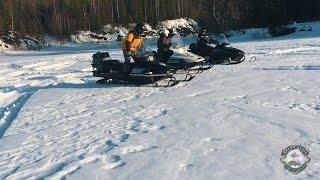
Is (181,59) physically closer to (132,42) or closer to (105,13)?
(132,42)

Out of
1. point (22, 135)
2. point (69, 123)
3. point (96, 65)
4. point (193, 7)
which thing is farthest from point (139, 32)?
point (193, 7)

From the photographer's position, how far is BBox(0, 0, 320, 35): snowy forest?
48.2 meters

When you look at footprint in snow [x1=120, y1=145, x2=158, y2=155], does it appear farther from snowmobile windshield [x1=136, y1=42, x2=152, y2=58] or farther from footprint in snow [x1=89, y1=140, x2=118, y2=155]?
snowmobile windshield [x1=136, y1=42, x2=152, y2=58]

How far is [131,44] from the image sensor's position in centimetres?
1227

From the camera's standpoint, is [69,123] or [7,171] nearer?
[7,171]

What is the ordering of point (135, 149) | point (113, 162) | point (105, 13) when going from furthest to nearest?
1. point (105, 13)
2. point (135, 149)
3. point (113, 162)

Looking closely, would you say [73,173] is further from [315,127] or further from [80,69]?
[80,69]

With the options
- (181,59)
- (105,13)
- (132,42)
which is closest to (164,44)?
(181,59)

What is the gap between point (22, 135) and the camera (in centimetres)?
766

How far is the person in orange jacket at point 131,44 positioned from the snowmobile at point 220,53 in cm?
360

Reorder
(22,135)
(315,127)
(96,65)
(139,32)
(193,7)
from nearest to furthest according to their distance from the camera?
(315,127) → (22,135) → (139,32) → (96,65) → (193,7)

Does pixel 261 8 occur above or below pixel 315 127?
above

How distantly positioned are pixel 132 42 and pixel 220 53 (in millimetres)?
4065

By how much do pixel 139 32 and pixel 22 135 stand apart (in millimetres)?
5462
